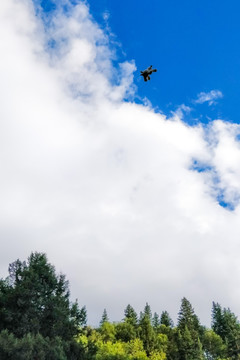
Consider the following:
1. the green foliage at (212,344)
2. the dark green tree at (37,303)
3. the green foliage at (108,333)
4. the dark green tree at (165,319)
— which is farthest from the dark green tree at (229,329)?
the dark green tree at (37,303)

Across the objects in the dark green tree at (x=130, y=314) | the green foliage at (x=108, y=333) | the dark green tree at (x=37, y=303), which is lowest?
the dark green tree at (x=37, y=303)

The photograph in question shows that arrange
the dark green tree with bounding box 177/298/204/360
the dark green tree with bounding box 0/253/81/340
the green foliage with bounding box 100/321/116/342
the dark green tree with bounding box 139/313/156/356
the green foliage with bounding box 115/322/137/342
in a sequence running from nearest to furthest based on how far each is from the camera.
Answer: the dark green tree with bounding box 0/253/81/340, the dark green tree with bounding box 177/298/204/360, the dark green tree with bounding box 139/313/156/356, the green foliage with bounding box 115/322/137/342, the green foliage with bounding box 100/321/116/342

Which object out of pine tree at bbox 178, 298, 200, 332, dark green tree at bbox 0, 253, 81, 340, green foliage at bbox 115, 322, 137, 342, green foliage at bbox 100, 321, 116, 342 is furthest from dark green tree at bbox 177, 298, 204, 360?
dark green tree at bbox 0, 253, 81, 340

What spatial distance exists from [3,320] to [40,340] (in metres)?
6.54

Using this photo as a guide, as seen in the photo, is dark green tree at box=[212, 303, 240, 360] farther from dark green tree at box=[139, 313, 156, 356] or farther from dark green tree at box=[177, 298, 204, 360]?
dark green tree at box=[139, 313, 156, 356]

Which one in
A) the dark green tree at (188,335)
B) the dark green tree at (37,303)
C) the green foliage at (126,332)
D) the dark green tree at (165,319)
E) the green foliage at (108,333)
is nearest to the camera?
the dark green tree at (37,303)

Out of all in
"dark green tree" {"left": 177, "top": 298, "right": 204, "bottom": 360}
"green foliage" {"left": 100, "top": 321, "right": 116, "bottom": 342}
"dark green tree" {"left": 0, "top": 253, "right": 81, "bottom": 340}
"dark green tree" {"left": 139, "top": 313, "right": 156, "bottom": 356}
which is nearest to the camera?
"dark green tree" {"left": 0, "top": 253, "right": 81, "bottom": 340}

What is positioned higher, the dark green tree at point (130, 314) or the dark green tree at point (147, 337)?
the dark green tree at point (130, 314)

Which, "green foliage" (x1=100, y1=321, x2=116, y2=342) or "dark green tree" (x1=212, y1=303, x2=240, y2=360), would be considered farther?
"green foliage" (x1=100, y1=321, x2=116, y2=342)

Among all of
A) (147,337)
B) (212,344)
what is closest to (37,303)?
(147,337)

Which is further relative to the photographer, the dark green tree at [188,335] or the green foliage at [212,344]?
the green foliage at [212,344]

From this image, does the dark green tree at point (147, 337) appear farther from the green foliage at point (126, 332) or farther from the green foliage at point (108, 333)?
the green foliage at point (108, 333)

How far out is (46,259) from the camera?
124 feet

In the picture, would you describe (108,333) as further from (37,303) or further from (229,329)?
(37,303)
